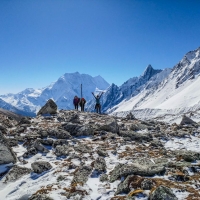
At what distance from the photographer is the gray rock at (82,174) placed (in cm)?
999

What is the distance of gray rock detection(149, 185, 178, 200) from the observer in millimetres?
7848

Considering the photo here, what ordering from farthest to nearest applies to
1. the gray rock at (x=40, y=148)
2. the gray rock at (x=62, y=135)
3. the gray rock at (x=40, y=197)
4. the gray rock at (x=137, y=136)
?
the gray rock at (x=137, y=136) < the gray rock at (x=62, y=135) < the gray rock at (x=40, y=148) < the gray rock at (x=40, y=197)

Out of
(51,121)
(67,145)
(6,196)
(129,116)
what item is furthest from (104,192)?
(129,116)

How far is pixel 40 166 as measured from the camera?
11.4m

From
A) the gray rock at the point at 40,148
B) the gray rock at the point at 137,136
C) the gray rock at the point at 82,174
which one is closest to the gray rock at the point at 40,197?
the gray rock at the point at 82,174

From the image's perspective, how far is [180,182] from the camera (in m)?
9.33

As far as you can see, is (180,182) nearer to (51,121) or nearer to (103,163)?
(103,163)

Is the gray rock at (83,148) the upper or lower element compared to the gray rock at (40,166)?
upper

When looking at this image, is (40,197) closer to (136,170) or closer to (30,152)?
(136,170)

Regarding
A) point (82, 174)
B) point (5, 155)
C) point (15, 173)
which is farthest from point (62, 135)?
point (82, 174)

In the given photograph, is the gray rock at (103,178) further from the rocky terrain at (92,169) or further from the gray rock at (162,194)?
the gray rock at (162,194)

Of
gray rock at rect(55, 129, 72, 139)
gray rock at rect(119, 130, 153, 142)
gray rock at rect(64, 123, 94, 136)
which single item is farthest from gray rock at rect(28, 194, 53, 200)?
gray rock at rect(119, 130, 153, 142)

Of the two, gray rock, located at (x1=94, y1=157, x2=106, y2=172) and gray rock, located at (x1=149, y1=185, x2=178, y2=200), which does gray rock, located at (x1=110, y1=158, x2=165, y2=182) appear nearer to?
gray rock, located at (x1=94, y1=157, x2=106, y2=172)

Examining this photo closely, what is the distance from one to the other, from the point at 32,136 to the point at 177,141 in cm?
1219
